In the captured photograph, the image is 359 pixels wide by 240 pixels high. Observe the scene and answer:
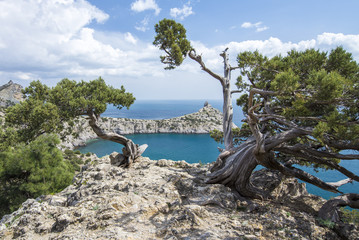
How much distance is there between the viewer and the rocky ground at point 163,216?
532cm

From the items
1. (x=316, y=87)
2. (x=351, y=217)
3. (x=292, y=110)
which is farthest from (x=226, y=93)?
(x=351, y=217)

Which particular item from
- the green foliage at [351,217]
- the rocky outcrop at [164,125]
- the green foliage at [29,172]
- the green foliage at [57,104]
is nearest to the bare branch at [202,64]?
the green foliage at [57,104]

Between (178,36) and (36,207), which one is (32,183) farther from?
(178,36)

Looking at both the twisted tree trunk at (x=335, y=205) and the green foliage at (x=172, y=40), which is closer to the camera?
the twisted tree trunk at (x=335, y=205)

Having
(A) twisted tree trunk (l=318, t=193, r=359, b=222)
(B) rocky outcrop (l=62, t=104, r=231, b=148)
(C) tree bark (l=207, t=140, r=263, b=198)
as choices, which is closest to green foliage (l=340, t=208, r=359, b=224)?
(A) twisted tree trunk (l=318, t=193, r=359, b=222)

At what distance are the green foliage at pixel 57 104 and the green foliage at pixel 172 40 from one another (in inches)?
143

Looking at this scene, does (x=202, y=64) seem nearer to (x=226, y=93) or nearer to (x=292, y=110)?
(x=226, y=93)

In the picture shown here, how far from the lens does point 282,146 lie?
779 cm

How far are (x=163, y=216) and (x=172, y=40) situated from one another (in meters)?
8.54

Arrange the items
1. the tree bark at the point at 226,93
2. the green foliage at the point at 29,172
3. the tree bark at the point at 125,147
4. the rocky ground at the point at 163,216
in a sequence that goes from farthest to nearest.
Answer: the green foliage at the point at 29,172 → the tree bark at the point at 125,147 → the tree bark at the point at 226,93 → the rocky ground at the point at 163,216

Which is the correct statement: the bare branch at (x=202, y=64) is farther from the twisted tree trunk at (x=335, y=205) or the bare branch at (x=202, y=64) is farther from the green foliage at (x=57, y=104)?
the twisted tree trunk at (x=335, y=205)

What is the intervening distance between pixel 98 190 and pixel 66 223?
2.07 meters

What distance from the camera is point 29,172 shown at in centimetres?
1800

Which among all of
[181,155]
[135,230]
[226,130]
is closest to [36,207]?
[135,230]
